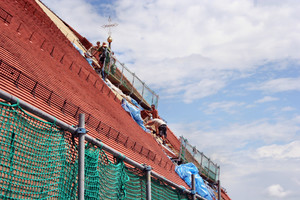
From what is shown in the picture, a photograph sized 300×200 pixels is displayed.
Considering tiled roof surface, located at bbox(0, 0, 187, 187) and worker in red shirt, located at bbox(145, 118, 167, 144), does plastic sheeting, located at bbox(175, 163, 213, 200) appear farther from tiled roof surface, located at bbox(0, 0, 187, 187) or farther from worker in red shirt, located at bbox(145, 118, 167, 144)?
worker in red shirt, located at bbox(145, 118, 167, 144)

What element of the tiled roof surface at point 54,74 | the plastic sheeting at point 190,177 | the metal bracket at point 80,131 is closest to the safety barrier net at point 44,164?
the metal bracket at point 80,131

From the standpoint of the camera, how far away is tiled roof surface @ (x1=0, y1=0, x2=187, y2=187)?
9859mm

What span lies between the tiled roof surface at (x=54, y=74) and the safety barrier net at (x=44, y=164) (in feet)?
13.4

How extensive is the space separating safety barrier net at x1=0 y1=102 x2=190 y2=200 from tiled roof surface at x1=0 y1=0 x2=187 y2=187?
4.08m

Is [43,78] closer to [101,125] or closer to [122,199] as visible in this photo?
[101,125]

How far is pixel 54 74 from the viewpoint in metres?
11.8

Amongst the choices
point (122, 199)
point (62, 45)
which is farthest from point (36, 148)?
point (62, 45)

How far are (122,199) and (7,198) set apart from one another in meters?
1.81

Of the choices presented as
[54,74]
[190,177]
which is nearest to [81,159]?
[54,74]

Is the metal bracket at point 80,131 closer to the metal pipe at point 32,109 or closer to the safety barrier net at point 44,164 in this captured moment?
the metal pipe at point 32,109

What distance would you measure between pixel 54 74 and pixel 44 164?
771 centimetres

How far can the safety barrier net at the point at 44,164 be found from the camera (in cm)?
406

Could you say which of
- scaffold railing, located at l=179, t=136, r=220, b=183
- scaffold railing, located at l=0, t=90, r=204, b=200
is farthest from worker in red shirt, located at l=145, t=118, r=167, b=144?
scaffold railing, located at l=0, t=90, r=204, b=200

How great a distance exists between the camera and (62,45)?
48.3 feet
